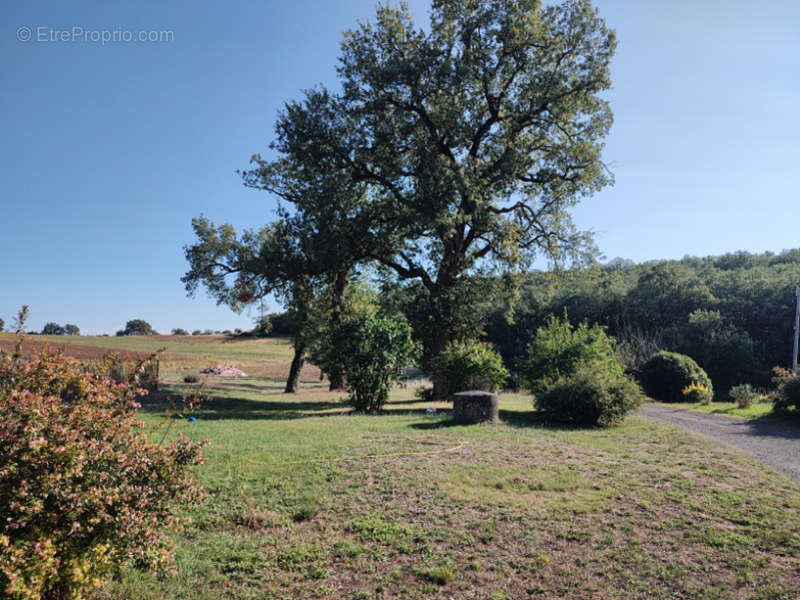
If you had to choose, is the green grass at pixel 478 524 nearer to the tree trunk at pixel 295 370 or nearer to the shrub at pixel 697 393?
the shrub at pixel 697 393

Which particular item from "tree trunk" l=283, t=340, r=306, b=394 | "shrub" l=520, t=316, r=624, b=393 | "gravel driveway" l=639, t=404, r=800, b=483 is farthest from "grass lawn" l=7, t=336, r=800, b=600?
"tree trunk" l=283, t=340, r=306, b=394

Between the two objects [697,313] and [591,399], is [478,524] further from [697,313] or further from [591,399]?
[697,313]

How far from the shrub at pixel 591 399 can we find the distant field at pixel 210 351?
73.3 feet

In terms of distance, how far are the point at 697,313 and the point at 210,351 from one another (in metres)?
36.7

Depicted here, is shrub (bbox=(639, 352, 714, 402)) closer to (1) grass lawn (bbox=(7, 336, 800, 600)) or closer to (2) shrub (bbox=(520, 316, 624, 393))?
(2) shrub (bbox=(520, 316, 624, 393))

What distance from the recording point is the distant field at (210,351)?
33.2m

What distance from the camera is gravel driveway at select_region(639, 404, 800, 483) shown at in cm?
866

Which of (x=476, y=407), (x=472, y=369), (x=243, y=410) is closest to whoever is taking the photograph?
(x=476, y=407)

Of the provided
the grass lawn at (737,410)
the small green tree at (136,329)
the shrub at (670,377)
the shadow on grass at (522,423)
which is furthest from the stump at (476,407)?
the small green tree at (136,329)

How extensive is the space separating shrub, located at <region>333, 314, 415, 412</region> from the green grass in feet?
17.5

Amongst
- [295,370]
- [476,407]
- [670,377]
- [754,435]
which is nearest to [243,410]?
[476,407]

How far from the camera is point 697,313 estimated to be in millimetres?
35875

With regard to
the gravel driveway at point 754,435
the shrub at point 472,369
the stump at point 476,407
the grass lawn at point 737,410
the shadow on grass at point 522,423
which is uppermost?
the shrub at point 472,369

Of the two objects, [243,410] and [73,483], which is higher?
[73,483]
